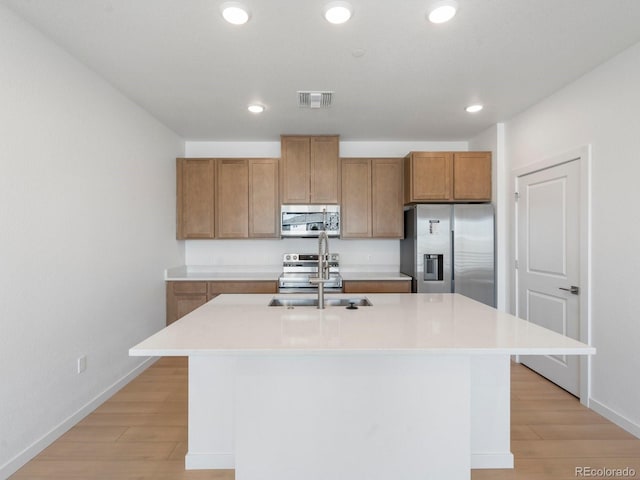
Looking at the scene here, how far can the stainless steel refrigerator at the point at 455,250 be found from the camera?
3688mm

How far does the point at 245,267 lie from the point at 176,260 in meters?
0.83

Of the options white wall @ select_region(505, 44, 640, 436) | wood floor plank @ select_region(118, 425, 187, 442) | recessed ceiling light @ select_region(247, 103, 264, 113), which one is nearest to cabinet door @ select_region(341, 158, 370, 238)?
recessed ceiling light @ select_region(247, 103, 264, 113)

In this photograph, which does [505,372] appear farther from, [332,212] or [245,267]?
[245,267]

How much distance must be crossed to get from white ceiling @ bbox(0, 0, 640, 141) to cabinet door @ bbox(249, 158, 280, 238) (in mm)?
782

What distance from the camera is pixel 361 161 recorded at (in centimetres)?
412

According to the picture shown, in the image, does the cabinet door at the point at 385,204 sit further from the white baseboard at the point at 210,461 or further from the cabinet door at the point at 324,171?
the white baseboard at the point at 210,461

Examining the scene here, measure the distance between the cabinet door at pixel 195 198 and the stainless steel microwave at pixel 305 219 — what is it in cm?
90

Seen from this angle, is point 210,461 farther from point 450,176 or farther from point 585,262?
point 450,176

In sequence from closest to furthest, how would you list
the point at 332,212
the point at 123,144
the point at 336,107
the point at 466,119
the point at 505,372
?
the point at 505,372 → the point at 123,144 → the point at 336,107 → the point at 466,119 → the point at 332,212

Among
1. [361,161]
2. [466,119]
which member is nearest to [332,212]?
[361,161]

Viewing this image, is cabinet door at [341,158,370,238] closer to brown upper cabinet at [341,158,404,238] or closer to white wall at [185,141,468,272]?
brown upper cabinet at [341,158,404,238]

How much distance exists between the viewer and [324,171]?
13.1ft

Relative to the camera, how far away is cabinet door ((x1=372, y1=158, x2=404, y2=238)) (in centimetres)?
411

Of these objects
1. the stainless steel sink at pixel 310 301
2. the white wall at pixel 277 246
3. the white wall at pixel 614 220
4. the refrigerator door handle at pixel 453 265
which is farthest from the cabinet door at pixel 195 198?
the white wall at pixel 614 220
